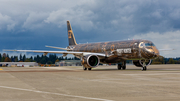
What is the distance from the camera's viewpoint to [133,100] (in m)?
7.13

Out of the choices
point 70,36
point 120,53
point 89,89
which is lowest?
point 89,89

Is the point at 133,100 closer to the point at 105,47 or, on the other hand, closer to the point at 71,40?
the point at 105,47

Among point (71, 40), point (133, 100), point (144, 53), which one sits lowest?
point (133, 100)

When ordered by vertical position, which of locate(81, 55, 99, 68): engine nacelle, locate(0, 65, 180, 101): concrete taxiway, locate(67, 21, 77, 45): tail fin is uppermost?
locate(67, 21, 77, 45): tail fin

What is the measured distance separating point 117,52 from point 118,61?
6.76 ft

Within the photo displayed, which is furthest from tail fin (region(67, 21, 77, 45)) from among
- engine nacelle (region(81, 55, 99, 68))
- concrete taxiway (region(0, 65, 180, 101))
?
concrete taxiway (region(0, 65, 180, 101))

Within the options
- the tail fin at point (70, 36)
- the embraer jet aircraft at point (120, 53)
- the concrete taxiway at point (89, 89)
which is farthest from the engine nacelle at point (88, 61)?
the concrete taxiway at point (89, 89)

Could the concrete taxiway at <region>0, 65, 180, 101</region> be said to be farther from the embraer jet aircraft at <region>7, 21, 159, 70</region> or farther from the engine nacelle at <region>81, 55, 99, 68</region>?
the engine nacelle at <region>81, 55, 99, 68</region>

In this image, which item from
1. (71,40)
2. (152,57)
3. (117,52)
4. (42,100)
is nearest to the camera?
(42,100)

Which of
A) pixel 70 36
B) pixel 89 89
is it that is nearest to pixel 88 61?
pixel 70 36

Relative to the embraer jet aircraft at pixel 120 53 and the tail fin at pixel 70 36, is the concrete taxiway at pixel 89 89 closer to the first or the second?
the embraer jet aircraft at pixel 120 53

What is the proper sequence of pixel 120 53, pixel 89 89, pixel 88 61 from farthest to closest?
pixel 120 53
pixel 88 61
pixel 89 89

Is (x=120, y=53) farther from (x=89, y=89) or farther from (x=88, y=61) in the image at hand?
(x=89, y=89)


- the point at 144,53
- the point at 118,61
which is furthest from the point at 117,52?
the point at 144,53
